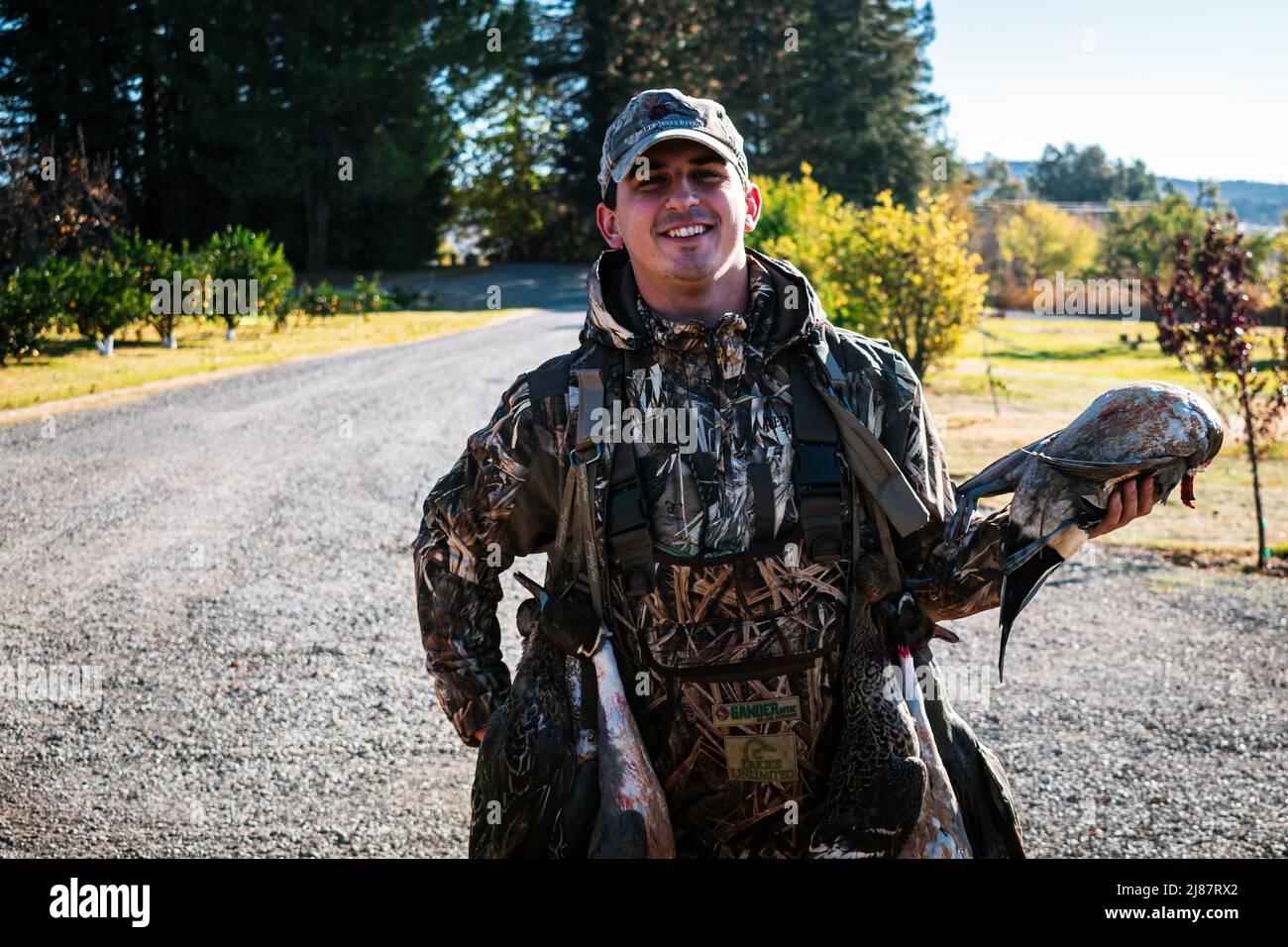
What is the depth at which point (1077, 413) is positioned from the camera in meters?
19.9

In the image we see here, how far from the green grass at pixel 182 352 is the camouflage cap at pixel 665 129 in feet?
46.2

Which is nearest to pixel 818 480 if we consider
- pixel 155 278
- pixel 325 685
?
pixel 325 685

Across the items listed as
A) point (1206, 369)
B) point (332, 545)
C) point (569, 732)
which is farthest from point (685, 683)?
point (1206, 369)

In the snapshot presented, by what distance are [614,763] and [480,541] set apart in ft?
2.07

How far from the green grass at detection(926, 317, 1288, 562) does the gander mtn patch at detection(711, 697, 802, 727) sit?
2597mm

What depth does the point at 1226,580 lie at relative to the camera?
8.68 meters

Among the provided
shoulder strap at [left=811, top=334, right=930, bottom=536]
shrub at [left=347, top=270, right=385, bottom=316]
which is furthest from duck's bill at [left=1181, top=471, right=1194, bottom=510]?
shrub at [left=347, top=270, right=385, bottom=316]

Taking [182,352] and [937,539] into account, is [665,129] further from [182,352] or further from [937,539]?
[182,352]

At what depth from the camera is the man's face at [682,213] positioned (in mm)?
2588

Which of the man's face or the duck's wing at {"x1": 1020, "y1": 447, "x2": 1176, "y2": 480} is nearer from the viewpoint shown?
the duck's wing at {"x1": 1020, "y1": 447, "x2": 1176, "y2": 480}

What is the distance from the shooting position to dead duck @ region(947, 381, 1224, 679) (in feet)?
7.44

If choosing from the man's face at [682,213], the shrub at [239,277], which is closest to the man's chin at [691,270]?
the man's face at [682,213]

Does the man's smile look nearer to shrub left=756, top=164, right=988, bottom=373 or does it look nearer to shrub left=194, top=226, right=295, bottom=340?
shrub left=756, top=164, right=988, bottom=373

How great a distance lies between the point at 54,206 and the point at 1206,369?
74.4 feet
